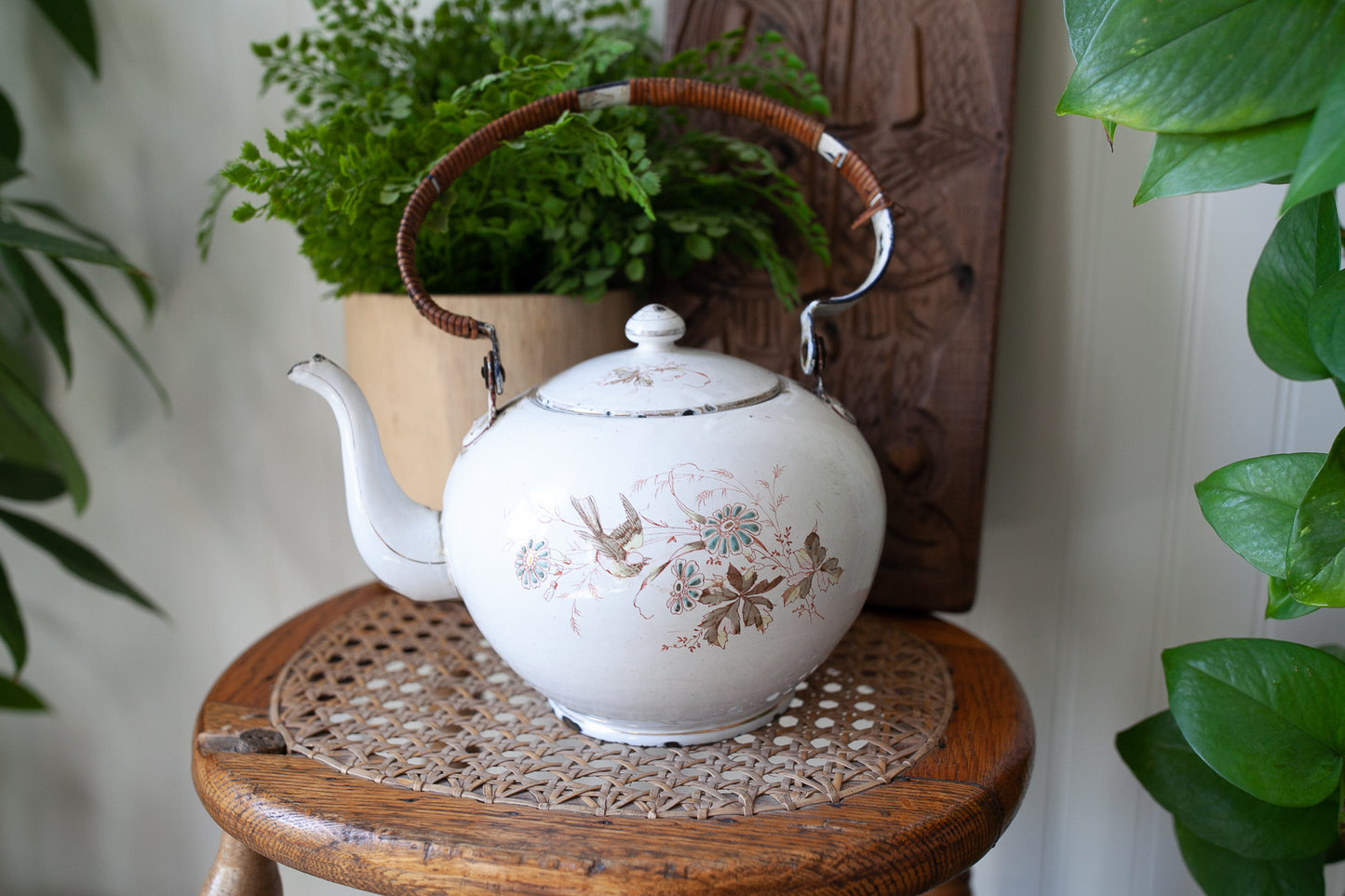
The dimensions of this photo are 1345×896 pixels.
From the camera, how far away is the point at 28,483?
912 millimetres

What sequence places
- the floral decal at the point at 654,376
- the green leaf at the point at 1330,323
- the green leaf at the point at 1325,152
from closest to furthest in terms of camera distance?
the green leaf at the point at 1325,152, the green leaf at the point at 1330,323, the floral decal at the point at 654,376

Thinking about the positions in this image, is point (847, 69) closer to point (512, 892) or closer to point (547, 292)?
point (547, 292)

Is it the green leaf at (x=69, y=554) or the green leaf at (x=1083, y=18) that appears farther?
the green leaf at (x=69, y=554)

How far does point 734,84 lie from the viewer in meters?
0.77

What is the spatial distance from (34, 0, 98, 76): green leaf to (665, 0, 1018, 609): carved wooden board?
59 centimetres

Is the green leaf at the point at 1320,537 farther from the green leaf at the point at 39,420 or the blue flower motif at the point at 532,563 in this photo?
the green leaf at the point at 39,420

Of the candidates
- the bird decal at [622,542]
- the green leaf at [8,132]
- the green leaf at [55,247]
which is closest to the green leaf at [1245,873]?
the bird decal at [622,542]

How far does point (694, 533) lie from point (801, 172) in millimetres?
421

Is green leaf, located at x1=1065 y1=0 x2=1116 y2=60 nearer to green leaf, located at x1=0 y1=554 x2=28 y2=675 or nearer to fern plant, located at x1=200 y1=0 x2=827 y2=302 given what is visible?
fern plant, located at x1=200 y1=0 x2=827 y2=302

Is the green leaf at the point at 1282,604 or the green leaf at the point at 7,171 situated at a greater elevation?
the green leaf at the point at 7,171

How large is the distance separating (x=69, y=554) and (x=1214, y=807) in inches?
37.9

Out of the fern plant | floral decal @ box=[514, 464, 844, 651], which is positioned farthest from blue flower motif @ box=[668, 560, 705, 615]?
the fern plant

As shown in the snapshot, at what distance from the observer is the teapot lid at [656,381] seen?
520 millimetres

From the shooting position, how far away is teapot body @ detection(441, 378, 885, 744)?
1.57 ft
